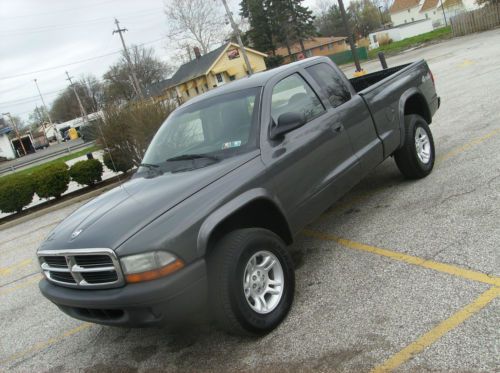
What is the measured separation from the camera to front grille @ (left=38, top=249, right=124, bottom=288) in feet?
10.2

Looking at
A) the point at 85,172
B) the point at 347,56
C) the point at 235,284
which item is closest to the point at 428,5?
the point at 347,56

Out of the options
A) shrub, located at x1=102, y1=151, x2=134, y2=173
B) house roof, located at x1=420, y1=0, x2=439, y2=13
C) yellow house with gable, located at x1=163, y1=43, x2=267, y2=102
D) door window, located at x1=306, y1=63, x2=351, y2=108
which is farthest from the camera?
house roof, located at x1=420, y1=0, x2=439, y2=13

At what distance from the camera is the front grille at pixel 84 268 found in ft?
10.2

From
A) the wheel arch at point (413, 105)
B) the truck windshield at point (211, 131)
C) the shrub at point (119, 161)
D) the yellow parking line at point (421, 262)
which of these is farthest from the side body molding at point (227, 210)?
the shrub at point (119, 161)

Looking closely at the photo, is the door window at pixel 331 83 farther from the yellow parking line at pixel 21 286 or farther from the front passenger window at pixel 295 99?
the yellow parking line at pixel 21 286

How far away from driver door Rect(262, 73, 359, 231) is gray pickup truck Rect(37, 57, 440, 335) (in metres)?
0.01

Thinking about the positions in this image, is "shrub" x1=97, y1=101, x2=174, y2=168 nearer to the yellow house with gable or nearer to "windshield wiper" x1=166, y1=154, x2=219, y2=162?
"windshield wiper" x1=166, y1=154, x2=219, y2=162

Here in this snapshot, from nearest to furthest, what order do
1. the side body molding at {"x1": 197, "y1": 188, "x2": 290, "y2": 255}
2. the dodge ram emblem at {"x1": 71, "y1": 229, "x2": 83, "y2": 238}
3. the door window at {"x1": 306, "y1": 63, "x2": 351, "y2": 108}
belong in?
the side body molding at {"x1": 197, "y1": 188, "x2": 290, "y2": 255}, the dodge ram emblem at {"x1": 71, "y1": 229, "x2": 83, "y2": 238}, the door window at {"x1": 306, "y1": 63, "x2": 351, "y2": 108}

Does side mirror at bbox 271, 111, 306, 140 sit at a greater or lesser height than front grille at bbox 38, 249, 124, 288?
greater

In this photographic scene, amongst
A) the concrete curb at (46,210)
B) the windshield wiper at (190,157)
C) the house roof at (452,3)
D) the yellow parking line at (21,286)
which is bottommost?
the yellow parking line at (21,286)

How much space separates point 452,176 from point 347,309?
3012 millimetres

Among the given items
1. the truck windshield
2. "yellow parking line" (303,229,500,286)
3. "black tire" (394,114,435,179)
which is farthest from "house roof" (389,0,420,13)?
the truck windshield

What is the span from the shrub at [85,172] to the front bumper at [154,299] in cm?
A: 1070

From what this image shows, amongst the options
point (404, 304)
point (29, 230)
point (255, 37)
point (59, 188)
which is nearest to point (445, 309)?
point (404, 304)
